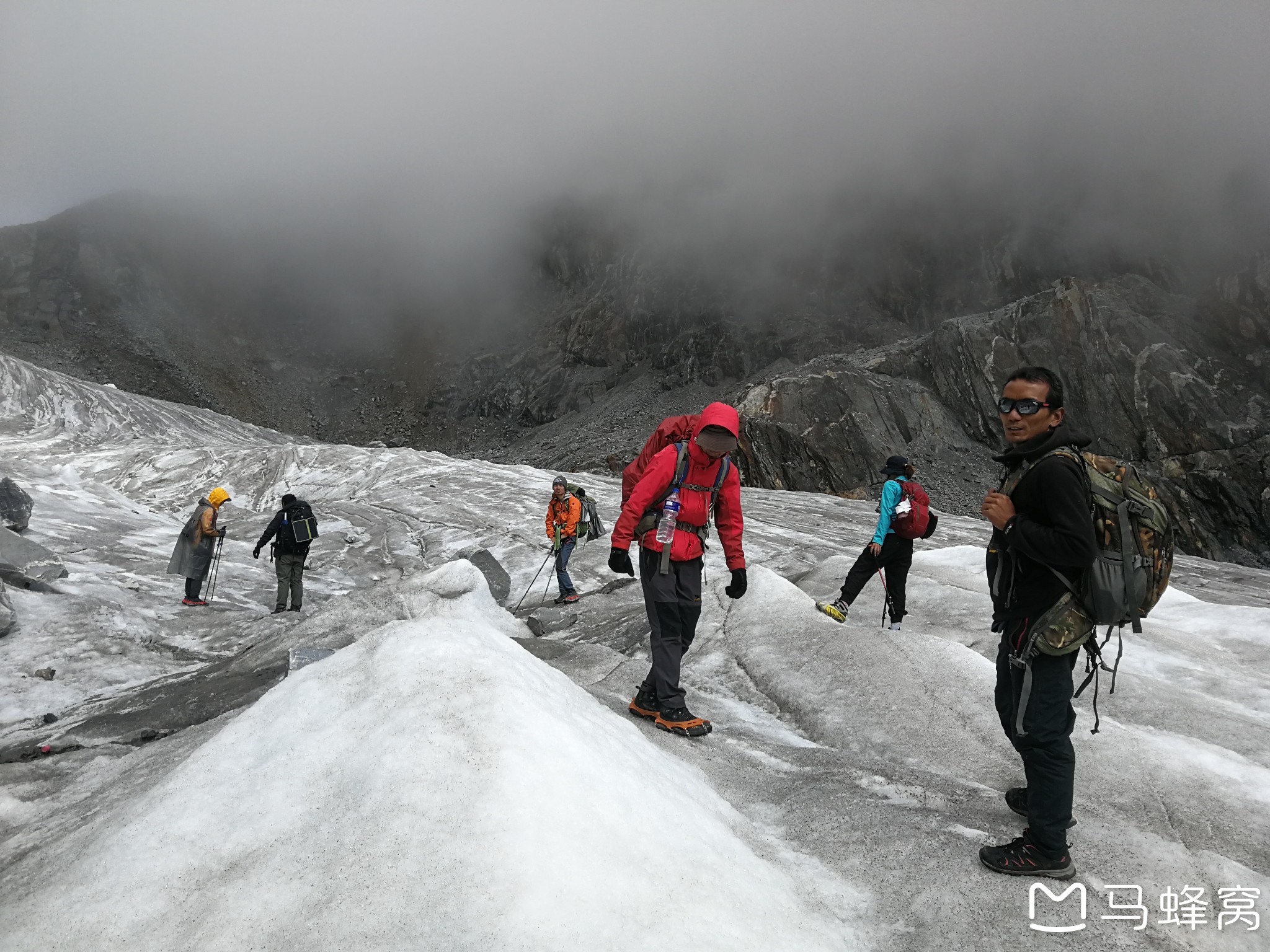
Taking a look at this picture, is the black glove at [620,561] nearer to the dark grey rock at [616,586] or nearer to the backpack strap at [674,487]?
the backpack strap at [674,487]

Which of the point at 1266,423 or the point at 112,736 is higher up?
the point at 1266,423

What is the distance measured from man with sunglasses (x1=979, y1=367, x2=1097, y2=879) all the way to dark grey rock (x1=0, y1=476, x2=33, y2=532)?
20.9 metres

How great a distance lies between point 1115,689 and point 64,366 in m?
110

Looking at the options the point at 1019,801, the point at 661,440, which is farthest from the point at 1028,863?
the point at 661,440

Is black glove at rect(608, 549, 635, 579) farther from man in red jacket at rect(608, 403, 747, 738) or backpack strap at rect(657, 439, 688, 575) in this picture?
backpack strap at rect(657, 439, 688, 575)

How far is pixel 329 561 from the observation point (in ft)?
68.4

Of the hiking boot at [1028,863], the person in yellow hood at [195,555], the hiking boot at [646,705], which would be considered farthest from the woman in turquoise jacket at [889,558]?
the person in yellow hood at [195,555]

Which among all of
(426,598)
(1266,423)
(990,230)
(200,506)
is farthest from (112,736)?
(990,230)

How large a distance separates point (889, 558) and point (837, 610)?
956mm

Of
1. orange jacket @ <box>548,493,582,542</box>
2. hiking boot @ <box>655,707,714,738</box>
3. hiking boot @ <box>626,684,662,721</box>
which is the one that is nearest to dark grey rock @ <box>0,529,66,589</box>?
orange jacket @ <box>548,493,582,542</box>

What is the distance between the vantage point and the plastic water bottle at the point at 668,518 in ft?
18.4

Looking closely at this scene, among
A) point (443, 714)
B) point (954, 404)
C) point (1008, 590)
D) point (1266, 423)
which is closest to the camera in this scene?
point (443, 714)

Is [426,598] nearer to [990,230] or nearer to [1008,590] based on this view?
[1008,590]

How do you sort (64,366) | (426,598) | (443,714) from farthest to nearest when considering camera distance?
(64,366) < (426,598) < (443,714)
